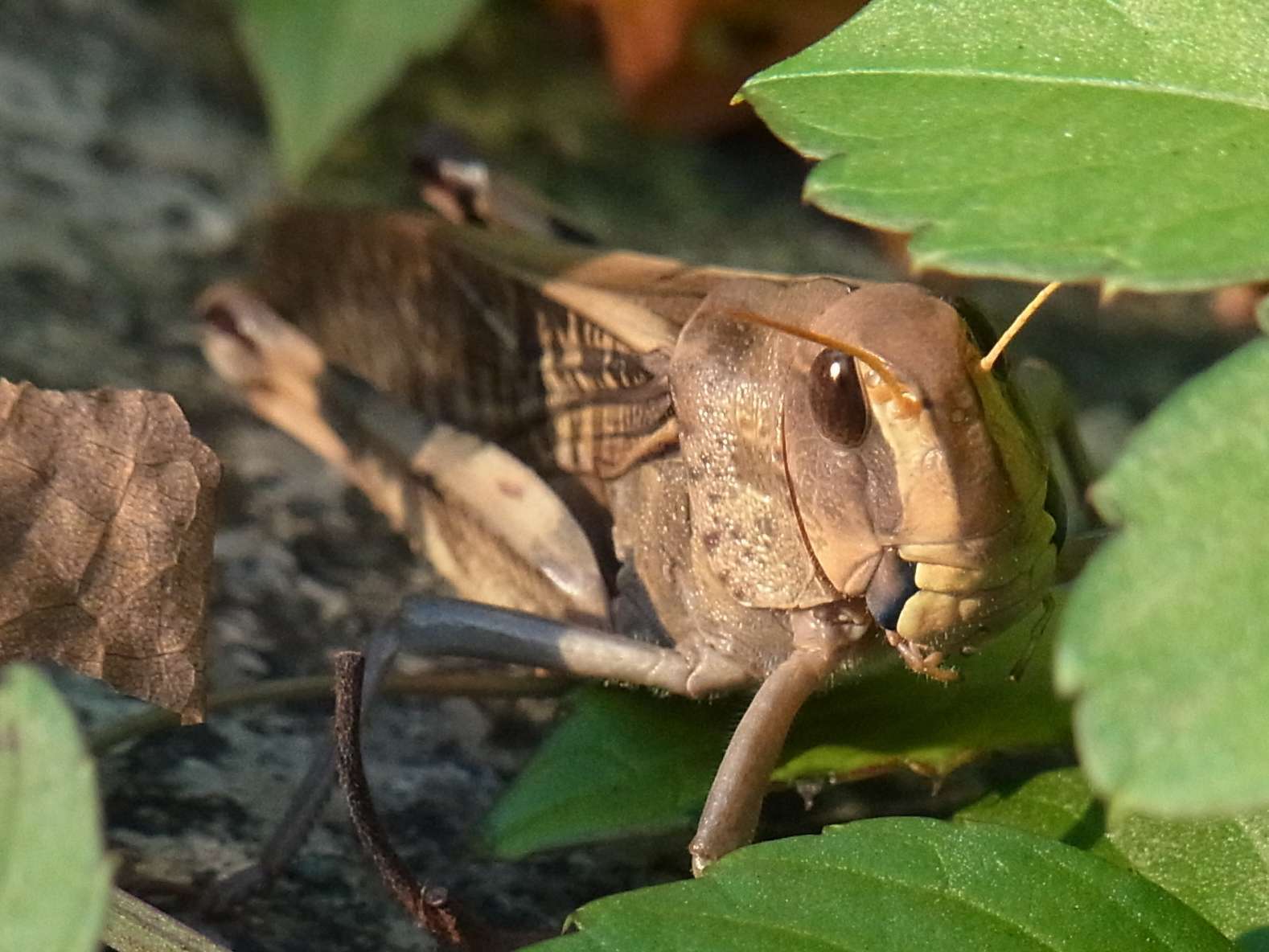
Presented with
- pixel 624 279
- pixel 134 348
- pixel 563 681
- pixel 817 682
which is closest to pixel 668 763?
pixel 817 682

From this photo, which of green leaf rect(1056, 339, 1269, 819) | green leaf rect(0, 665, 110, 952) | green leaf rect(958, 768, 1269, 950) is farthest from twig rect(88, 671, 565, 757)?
green leaf rect(1056, 339, 1269, 819)

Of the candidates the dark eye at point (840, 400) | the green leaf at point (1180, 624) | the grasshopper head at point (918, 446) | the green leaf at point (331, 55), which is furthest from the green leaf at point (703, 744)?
the green leaf at point (331, 55)

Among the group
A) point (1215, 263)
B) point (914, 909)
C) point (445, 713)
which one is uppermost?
point (1215, 263)

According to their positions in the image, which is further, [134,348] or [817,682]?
[134,348]

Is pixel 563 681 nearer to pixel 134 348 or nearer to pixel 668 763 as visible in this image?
pixel 668 763

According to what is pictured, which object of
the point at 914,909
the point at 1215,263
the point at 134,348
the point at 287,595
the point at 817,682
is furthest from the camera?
the point at 134,348
